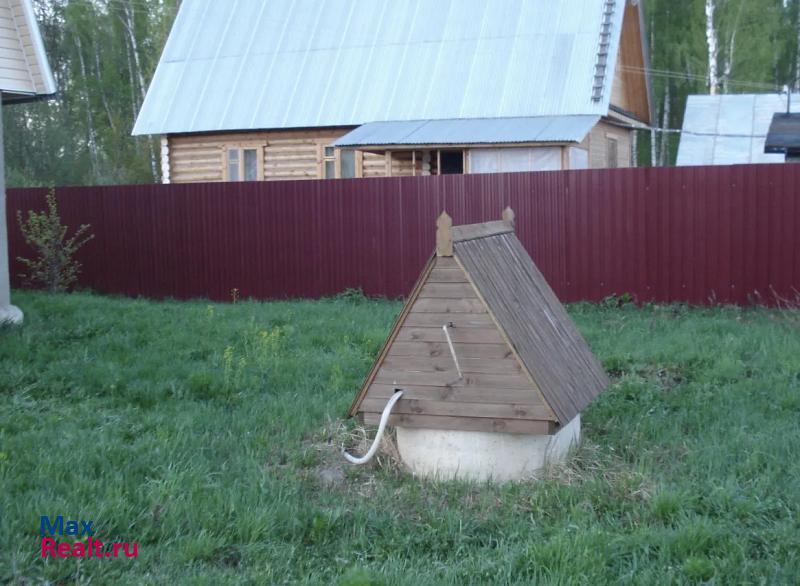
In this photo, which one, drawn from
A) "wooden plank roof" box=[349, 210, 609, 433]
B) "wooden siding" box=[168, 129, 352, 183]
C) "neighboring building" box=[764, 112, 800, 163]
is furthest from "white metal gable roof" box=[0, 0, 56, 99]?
"neighboring building" box=[764, 112, 800, 163]

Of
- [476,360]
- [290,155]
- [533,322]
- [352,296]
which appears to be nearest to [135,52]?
[290,155]

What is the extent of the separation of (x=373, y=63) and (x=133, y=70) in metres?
20.8

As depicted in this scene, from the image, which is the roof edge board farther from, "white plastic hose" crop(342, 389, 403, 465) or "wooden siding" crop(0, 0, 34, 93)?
"white plastic hose" crop(342, 389, 403, 465)

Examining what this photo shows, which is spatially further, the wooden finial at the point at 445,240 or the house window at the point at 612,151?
the house window at the point at 612,151

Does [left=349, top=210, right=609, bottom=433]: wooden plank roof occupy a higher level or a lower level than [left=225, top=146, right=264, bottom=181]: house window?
lower

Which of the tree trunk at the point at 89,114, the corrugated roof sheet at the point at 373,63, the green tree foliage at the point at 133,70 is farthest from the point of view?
the tree trunk at the point at 89,114

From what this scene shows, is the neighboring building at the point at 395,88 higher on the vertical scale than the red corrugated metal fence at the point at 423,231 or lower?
higher

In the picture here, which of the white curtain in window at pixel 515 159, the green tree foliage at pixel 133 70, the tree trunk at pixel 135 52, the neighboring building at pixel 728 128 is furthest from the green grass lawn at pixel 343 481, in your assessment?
the tree trunk at pixel 135 52

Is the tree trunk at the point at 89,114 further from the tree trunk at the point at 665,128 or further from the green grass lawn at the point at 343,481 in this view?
the green grass lawn at the point at 343,481

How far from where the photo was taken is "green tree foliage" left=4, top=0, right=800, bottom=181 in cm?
3297

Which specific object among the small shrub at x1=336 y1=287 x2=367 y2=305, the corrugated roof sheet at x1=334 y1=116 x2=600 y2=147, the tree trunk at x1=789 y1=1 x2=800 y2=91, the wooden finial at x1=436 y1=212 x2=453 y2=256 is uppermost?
the tree trunk at x1=789 y1=1 x2=800 y2=91

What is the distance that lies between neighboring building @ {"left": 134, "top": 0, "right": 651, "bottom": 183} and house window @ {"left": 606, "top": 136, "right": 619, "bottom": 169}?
0.07m

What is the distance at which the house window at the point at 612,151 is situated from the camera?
2173 centimetres

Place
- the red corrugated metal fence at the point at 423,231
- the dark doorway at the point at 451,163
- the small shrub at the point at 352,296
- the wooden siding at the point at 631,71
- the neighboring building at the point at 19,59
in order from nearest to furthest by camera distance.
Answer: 1. the neighboring building at the point at 19,59
2. the red corrugated metal fence at the point at 423,231
3. the small shrub at the point at 352,296
4. the dark doorway at the point at 451,163
5. the wooden siding at the point at 631,71
